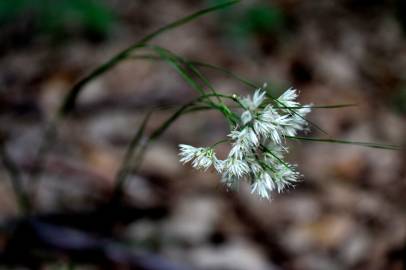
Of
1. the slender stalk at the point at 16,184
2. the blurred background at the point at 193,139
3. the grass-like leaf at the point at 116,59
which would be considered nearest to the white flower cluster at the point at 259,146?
the grass-like leaf at the point at 116,59

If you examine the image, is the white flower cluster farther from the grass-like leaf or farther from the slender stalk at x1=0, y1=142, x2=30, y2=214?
the slender stalk at x1=0, y1=142, x2=30, y2=214

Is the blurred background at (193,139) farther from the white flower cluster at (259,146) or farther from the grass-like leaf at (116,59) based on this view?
the white flower cluster at (259,146)

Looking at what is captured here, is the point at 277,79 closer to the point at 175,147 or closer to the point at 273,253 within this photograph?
the point at 175,147

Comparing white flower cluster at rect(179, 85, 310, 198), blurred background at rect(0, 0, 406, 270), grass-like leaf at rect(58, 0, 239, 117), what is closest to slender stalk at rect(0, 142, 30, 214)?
blurred background at rect(0, 0, 406, 270)

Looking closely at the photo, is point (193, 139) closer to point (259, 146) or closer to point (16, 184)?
point (16, 184)

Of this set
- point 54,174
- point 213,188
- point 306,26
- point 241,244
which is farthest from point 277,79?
point 54,174
